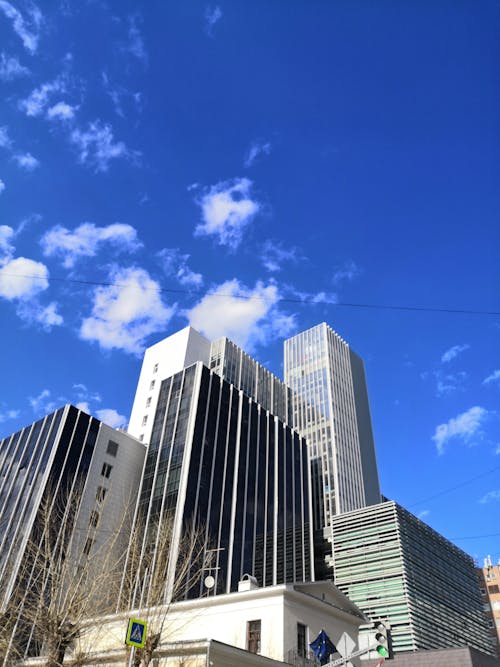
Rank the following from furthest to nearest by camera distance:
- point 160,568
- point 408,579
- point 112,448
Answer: point 112,448, point 408,579, point 160,568

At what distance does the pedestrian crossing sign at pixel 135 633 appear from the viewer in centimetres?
1836

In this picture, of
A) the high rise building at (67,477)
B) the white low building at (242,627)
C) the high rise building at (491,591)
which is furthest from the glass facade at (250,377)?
the white low building at (242,627)

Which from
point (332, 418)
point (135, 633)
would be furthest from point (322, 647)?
point (332, 418)

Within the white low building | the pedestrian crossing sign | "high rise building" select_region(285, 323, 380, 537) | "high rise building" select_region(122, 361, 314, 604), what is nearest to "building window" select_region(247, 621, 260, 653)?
the white low building

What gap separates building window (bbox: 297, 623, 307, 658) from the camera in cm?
2625

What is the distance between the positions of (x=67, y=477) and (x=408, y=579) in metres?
42.7

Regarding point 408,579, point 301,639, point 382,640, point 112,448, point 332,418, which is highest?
point 332,418

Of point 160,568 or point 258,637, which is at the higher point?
point 160,568

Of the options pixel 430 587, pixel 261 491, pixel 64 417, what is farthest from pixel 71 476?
pixel 430 587

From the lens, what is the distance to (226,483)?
66.2 meters

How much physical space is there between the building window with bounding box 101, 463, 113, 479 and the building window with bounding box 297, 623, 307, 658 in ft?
132

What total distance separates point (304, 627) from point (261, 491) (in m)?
45.8

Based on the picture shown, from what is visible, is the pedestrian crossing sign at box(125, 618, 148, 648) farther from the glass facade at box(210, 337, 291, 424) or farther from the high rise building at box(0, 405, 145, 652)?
the glass facade at box(210, 337, 291, 424)

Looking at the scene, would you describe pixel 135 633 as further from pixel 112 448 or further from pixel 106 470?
pixel 112 448
